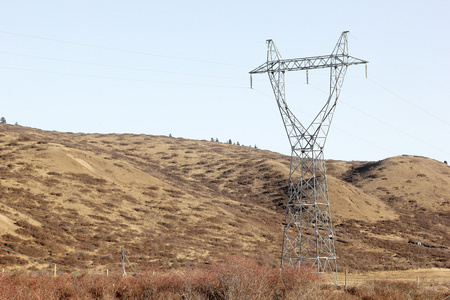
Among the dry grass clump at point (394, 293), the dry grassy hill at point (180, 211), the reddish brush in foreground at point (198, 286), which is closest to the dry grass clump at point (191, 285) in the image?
the reddish brush in foreground at point (198, 286)

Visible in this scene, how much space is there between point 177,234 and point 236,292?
1459 inches

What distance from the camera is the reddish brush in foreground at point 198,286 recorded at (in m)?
21.4

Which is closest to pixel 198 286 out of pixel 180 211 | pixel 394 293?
pixel 394 293

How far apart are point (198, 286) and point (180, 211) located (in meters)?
44.9

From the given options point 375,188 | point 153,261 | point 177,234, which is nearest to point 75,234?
point 153,261

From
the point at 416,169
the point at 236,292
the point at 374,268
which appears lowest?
the point at 374,268

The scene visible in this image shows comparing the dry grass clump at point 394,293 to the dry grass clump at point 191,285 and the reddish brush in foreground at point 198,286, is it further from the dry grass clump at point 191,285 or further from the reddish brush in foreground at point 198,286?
the dry grass clump at point 191,285

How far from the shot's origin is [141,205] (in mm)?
66000

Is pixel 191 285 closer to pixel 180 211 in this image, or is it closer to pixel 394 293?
pixel 394 293

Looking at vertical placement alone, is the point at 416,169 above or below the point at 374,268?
above

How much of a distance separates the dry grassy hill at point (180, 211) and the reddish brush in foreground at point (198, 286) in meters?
15.8

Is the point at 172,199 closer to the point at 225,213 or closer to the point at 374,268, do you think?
the point at 225,213

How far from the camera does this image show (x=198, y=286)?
23484 mm

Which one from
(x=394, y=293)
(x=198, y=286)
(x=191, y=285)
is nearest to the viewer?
(x=191, y=285)
